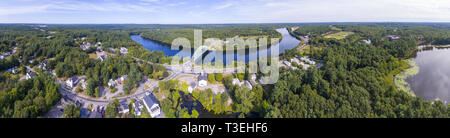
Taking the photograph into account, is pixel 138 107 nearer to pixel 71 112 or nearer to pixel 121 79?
pixel 71 112

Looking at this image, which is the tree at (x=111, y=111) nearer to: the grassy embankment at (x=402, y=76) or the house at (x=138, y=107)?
the house at (x=138, y=107)

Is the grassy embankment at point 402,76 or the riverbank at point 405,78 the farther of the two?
the grassy embankment at point 402,76

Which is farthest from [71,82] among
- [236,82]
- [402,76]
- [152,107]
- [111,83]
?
[402,76]

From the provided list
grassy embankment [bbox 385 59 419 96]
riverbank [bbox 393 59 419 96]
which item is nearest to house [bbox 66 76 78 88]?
grassy embankment [bbox 385 59 419 96]

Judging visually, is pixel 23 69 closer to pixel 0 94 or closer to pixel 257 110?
pixel 0 94

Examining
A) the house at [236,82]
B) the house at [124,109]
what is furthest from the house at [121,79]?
the house at [236,82]

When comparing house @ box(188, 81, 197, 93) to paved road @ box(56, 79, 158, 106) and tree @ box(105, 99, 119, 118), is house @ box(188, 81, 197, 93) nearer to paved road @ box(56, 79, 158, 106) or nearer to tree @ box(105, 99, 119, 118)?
paved road @ box(56, 79, 158, 106)
